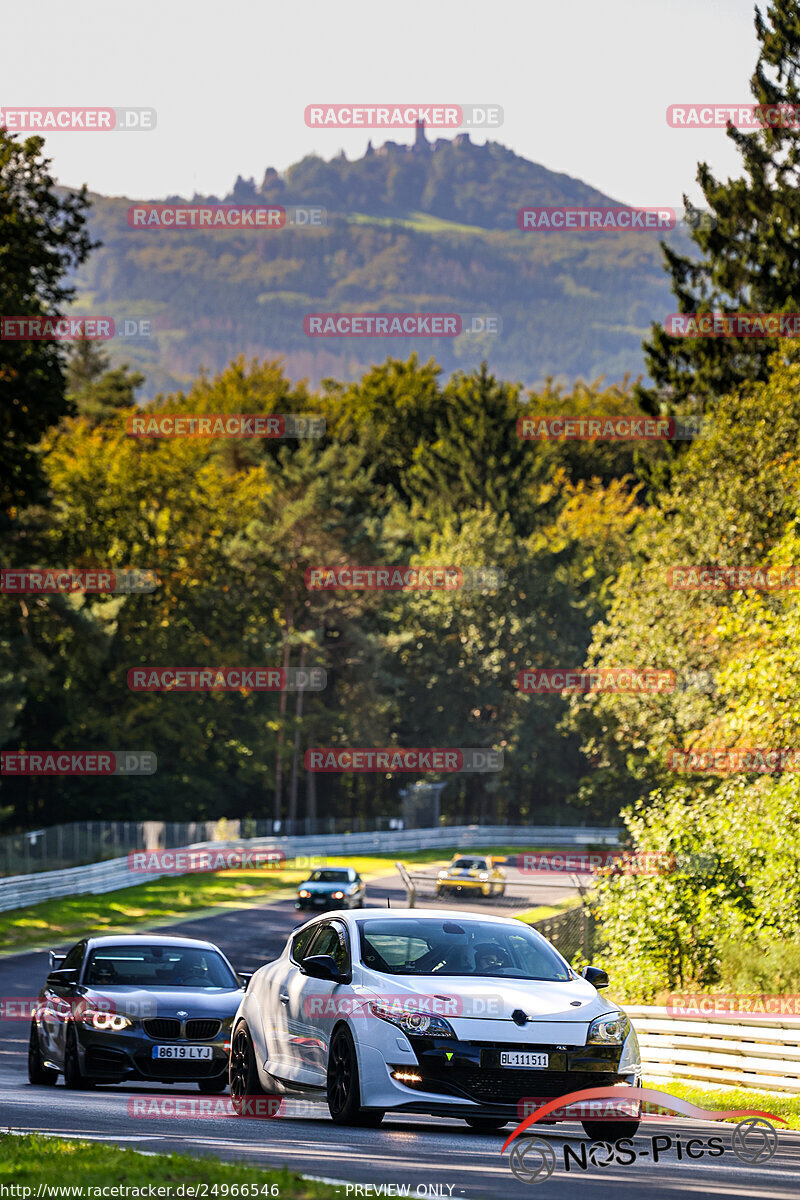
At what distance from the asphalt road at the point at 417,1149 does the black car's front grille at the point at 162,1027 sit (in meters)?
0.54

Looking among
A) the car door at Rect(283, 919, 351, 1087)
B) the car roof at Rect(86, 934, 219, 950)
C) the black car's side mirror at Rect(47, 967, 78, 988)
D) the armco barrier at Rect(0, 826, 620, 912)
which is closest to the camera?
the car door at Rect(283, 919, 351, 1087)

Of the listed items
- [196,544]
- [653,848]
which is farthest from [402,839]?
[653,848]

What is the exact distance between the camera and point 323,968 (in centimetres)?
1064

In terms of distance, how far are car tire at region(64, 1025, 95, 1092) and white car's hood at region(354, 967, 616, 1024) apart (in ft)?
14.5

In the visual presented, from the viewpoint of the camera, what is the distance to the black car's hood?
13.6m

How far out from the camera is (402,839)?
7081 centimetres

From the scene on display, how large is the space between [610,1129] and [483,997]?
1.21m

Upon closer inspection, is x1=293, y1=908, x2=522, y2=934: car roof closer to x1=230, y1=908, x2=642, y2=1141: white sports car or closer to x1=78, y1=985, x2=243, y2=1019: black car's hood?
x1=230, y1=908, x2=642, y2=1141: white sports car

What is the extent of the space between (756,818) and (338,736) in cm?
6363

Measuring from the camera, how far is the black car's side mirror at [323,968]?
1052cm

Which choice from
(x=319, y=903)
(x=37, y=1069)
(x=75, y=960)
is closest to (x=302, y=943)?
(x=75, y=960)

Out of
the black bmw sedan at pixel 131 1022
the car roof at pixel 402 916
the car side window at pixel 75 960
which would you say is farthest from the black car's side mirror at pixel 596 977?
the car side window at pixel 75 960

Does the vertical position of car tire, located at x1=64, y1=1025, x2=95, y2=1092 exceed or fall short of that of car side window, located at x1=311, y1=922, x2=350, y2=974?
it falls short

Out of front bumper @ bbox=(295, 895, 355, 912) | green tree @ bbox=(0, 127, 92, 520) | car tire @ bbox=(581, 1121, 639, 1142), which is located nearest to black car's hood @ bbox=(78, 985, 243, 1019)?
car tire @ bbox=(581, 1121, 639, 1142)
